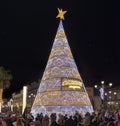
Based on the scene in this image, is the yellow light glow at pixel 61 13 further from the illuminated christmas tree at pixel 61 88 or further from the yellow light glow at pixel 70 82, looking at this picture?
the yellow light glow at pixel 70 82

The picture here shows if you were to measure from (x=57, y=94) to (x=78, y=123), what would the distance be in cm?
1197

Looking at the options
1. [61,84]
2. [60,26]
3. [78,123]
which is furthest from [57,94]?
[78,123]

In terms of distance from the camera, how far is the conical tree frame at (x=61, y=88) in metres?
27.9

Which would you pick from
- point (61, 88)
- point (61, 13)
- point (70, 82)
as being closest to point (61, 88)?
point (61, 88)

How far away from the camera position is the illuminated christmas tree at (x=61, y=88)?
27.9 m

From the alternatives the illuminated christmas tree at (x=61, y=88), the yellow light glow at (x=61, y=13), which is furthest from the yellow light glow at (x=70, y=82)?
the yellow light glow at (x=61, y=13)

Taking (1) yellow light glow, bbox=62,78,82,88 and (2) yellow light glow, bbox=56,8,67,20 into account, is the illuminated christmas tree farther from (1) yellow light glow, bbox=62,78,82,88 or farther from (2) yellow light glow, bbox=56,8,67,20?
(2) yellow light glow, bbox=56,8,67,20

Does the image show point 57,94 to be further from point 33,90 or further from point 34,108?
point 33,90

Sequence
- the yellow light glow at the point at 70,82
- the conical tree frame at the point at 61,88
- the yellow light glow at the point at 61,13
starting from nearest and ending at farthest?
the conical tree frame at the point at 61,88
the yellow light glow at the point at 70,82
the yellow light glow at the point at 61,13

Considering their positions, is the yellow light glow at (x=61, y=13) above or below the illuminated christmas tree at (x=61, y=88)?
above

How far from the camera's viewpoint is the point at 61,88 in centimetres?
2875

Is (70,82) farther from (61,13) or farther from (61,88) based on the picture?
(61,13)

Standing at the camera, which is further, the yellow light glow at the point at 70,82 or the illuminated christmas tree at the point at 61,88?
the yellow light glow at the point at 70,82

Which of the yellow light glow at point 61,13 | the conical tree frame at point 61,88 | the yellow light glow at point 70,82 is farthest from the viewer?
the yellow light glow at point 61,13
